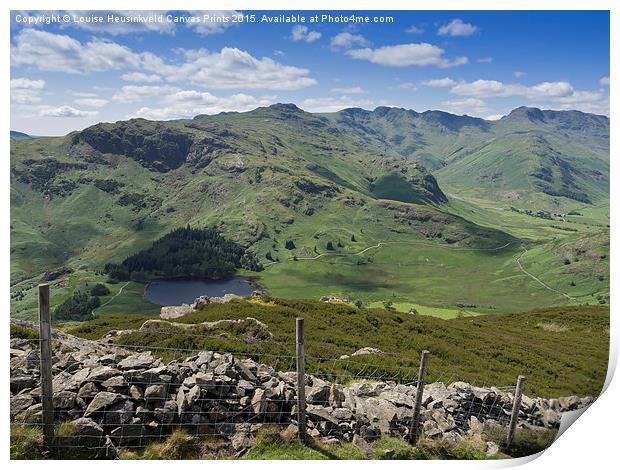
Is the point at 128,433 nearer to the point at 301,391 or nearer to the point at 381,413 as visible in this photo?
the point at 301,391

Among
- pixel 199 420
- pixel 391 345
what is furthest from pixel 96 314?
pixel 199 420

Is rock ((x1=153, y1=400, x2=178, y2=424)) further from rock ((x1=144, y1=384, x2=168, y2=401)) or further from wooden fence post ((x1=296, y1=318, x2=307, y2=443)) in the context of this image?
wooden fence post ((x1=296, y1=318, x2=307, y2=443))

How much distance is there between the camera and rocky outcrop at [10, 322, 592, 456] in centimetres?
1293

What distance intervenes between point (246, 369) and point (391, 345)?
19.5 m

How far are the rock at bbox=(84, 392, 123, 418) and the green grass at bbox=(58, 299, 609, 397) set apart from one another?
6.37m

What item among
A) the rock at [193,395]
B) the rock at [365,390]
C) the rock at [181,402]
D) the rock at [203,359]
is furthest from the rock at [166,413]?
the rock at [365,390]

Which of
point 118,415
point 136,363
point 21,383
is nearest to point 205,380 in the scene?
point 136,363

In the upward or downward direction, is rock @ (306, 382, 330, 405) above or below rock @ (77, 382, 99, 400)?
below

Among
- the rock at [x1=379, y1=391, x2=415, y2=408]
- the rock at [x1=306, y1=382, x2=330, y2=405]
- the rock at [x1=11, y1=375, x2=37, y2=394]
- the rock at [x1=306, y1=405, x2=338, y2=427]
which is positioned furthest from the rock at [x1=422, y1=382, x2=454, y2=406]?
the rock at [x1=11, y1=375, x2=37, y2=394]

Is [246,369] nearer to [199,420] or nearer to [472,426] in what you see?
[199,420]

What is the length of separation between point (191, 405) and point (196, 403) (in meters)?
0.17

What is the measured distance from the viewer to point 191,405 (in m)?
13.5

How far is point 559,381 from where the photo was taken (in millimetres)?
30438

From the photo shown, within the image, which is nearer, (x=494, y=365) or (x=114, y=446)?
(x=114, y=446)
